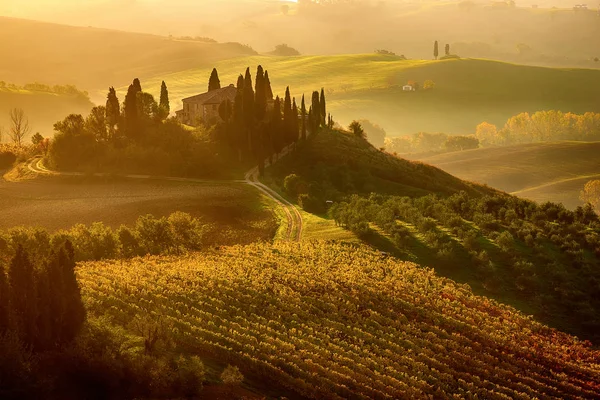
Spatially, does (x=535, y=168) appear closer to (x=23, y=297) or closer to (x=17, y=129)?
(x=17, y=129)

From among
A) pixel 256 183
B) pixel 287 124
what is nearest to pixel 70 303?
pixel 256 183

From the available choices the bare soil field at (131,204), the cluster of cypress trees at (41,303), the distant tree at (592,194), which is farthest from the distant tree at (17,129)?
the distant tree at (592,194)

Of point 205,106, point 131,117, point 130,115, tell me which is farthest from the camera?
point 205,106

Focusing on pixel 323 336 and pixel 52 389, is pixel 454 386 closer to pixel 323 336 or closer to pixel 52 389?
pixel 323 336

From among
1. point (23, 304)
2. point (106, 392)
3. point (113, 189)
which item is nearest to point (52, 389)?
point (106, 392)

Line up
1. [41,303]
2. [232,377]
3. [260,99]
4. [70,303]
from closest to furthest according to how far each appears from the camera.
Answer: [232,377] < [41,303] < [70,303] < [260,99]

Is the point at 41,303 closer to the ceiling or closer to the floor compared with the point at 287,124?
closer to the floor

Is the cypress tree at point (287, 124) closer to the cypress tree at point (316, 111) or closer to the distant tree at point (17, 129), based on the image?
the cypress tree at point (316, 111)
